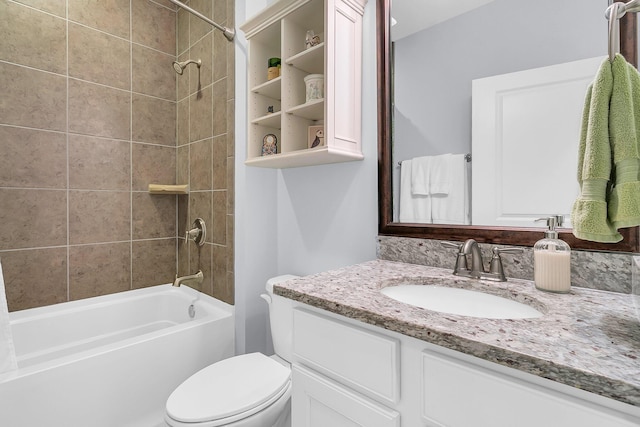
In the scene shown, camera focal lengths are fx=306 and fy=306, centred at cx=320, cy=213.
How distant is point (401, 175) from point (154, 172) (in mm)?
1764

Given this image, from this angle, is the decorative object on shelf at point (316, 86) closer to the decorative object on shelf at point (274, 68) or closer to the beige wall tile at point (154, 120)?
the decorative object on shelf at point (274, 68)

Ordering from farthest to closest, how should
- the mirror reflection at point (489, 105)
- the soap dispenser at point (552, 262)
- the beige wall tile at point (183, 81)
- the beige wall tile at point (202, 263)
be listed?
the beige wall tile at point (183, 81)
the beige wall tile at point (202, 263)
the mirror reflection at point (489, 105)
the soap dispenser at point (552, 262)

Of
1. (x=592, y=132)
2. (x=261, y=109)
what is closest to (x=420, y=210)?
(x=592, y=132)

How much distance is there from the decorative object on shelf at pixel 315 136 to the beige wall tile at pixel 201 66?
953 millimetres

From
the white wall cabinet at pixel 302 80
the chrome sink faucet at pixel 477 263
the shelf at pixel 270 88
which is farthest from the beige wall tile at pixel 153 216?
the chrome sink faucet at pixel 477 263

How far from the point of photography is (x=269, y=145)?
153 centimetres

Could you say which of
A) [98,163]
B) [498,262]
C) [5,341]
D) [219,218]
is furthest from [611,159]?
[98,163]

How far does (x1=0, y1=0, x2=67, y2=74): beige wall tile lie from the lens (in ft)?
5.28

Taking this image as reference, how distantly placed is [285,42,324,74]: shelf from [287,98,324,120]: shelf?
0.20 meters

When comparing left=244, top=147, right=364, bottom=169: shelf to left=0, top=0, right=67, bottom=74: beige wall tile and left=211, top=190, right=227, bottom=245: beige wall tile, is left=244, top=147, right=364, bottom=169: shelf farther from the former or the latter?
left=0, top=0, right=67, bottom=74: beige wall tile

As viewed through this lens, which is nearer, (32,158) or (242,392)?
(242,392)

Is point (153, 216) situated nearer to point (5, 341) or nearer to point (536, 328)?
point (5, 341)

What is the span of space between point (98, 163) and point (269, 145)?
1195mm

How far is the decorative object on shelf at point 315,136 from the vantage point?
1.40 meters
